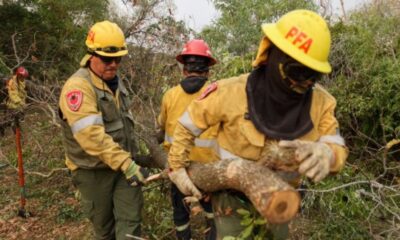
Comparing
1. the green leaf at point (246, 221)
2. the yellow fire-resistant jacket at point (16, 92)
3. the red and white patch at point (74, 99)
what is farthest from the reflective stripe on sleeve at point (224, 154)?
the yellow fire-resistant jacket at point (16, 92)

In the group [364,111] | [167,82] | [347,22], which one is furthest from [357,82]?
[167,82]

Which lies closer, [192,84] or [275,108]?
[275,108]

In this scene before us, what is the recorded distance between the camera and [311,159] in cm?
212

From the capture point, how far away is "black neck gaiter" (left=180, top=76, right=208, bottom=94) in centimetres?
377

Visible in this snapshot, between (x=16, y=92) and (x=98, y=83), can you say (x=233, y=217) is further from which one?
(x=16, y=92)

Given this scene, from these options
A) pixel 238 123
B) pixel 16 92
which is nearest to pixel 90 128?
pixel 238 123

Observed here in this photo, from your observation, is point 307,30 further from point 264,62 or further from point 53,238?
point 53,238

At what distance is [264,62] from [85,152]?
1.66m

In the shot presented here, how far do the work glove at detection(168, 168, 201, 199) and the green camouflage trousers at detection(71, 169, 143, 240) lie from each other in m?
0.92

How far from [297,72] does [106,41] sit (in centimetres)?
169

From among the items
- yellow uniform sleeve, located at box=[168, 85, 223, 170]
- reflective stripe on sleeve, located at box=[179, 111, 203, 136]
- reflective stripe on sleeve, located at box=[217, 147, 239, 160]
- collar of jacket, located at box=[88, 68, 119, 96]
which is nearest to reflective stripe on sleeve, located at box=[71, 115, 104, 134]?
collar of jacket, located at box=[88, 68, 119, 96]

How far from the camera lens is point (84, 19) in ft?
42.3

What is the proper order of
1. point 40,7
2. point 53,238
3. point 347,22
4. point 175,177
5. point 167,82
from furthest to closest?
point 40,7 → point 347,22 → point 167,82 → point 53,238 → point 175,177

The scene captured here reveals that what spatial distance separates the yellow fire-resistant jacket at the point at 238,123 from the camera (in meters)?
2.41
